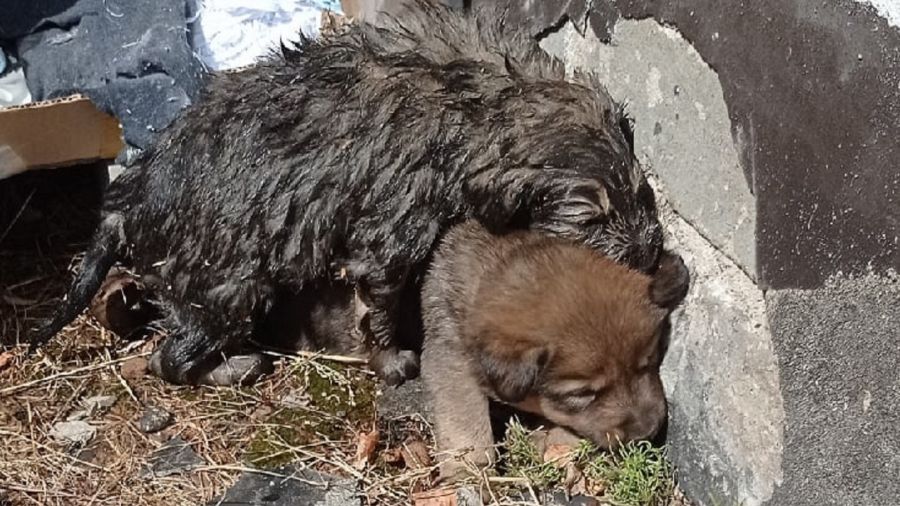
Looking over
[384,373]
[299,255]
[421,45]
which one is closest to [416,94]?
[421,45]

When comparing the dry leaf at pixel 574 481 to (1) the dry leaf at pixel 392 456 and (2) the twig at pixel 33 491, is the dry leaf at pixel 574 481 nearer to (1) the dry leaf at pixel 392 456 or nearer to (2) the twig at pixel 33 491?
(1) the dry leaf at pixel 392 456

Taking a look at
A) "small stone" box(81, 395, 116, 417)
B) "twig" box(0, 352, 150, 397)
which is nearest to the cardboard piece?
"twig" box(0, 352, 150, 397)

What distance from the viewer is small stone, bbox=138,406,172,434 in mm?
4586

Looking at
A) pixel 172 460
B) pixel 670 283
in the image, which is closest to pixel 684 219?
pixel 670 283

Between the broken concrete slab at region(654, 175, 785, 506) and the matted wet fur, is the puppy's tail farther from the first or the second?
the broken concrete slab at region(654, 175, 785, 506)

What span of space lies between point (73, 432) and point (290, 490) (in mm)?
931

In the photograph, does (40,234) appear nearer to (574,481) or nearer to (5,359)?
(5,359)

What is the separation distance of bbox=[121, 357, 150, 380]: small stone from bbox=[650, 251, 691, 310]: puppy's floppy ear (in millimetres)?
2110

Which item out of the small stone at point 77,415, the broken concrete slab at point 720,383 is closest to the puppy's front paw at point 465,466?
the broken concrete slab at point 720,383

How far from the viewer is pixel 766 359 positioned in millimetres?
3553

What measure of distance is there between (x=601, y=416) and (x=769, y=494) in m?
0.68

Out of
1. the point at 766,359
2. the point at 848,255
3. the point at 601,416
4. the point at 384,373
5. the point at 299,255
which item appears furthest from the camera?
the point at 384,373

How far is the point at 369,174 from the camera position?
429 centimetres

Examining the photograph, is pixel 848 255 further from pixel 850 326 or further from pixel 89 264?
pixel 89 264
